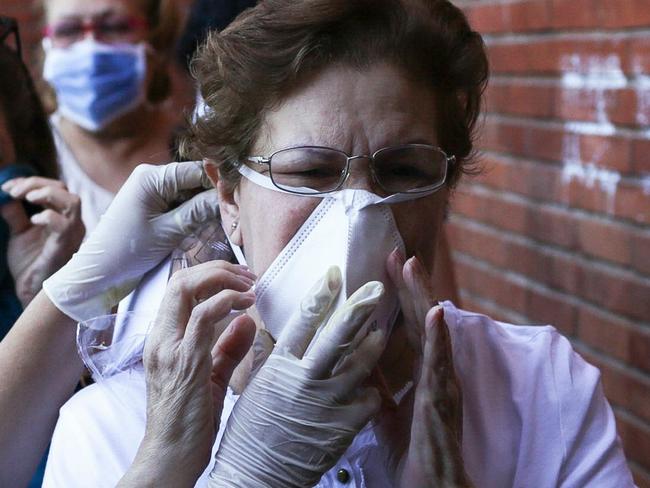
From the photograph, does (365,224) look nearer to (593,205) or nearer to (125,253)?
(125,253)

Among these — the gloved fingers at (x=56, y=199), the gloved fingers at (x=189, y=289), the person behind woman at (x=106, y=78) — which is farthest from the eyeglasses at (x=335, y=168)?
the person behind woman at (x=106, y=78)

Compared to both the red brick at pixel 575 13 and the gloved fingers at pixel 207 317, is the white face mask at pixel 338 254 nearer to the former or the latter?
the gloved fingers at pixel 207 317

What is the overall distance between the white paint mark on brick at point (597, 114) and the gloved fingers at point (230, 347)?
5.61ft

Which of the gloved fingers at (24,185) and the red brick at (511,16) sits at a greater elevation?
the gloved fingers at (24,185)

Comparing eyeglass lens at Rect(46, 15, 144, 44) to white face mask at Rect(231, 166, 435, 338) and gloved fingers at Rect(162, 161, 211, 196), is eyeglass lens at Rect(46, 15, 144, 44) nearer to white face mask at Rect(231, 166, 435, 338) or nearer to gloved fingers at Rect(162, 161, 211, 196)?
gloved fingers at Rect(162, 161, 211, 196)

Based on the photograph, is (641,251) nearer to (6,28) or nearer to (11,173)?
(11,173)

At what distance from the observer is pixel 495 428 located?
88.4 inches

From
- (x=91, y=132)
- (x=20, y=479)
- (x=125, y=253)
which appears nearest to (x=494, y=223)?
(x=91, y=132)

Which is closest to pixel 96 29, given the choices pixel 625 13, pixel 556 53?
pixel 556 53

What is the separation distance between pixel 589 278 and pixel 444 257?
0.51m

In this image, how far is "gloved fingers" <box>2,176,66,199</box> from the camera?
3006 millimetres

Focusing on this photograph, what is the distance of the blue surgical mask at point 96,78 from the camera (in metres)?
4.34

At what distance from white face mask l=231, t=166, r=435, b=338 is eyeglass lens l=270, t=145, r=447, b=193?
4cm

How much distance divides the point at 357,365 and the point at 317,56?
0.68m
